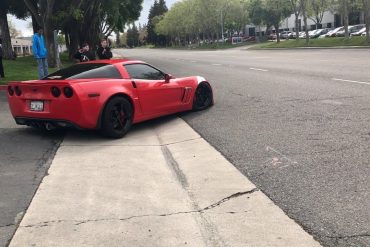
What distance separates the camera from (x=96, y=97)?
7.31 metres

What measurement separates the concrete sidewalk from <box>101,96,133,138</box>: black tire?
78cm

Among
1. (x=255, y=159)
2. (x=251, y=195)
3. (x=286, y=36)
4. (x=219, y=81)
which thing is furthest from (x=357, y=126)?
(x=286, y=36)

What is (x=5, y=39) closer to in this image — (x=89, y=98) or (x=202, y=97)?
(x=202, y=97)

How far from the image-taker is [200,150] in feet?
21.9

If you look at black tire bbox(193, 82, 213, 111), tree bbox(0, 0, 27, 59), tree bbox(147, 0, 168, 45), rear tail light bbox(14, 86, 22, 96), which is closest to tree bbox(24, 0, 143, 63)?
tree bbox(0, 0, 27, 59)

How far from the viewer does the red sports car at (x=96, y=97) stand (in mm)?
→ 7207

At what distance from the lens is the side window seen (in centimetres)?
842

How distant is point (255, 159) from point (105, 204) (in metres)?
2.10

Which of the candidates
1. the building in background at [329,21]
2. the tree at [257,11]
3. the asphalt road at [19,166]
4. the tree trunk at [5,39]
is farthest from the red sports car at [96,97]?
the tree at [257,11]

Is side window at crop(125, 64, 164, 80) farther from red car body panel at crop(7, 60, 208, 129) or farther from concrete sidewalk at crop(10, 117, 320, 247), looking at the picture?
concrete sidewalk at crop(10, 117, 320, 247)


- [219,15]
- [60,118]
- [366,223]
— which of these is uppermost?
[219,15]

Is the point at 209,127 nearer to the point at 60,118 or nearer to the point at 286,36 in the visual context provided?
the point at 60,118

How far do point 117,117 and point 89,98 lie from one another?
649mm

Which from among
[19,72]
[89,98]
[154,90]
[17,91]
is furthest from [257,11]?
[89,98]
